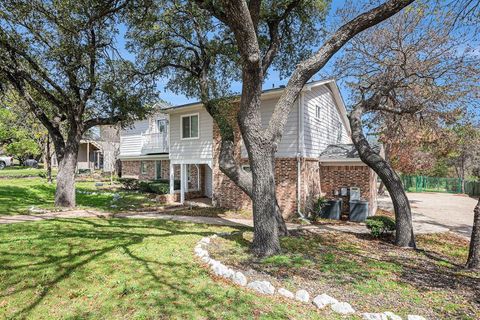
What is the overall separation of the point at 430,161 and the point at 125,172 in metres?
25.0

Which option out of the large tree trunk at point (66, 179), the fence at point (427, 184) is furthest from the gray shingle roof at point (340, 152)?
the fence at point (427, 184)

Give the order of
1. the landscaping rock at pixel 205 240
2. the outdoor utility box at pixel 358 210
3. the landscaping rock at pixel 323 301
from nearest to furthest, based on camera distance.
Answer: the landscaping rock at pixel 323 301
the landscaping rock at pixel 205 240
the outdoor utility box at pixel 358 210

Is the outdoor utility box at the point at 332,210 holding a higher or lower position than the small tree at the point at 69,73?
lower

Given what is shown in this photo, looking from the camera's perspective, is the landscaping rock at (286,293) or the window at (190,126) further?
the window at (190,126)

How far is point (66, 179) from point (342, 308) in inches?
469

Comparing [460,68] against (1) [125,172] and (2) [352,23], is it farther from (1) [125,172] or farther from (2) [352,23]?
(1) [125,172]

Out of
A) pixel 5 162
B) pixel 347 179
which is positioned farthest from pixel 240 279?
pixel 5 162

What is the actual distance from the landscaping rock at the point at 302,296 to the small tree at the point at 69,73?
1009 centimetres

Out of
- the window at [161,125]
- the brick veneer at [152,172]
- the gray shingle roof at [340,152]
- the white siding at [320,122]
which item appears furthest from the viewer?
the window at [161,125]

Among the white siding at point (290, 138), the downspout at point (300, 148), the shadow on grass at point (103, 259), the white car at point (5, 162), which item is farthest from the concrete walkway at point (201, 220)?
the white car at point (5, 162)

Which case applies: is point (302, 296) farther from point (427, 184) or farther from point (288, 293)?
point (427, 184)

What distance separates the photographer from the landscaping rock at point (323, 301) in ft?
13.4

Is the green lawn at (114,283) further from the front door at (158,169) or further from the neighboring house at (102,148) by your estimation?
the neighboring house at (102,148)

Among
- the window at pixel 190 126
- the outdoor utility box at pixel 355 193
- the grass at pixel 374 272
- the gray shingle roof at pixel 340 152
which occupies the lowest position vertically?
the grass at pixel 374 272
